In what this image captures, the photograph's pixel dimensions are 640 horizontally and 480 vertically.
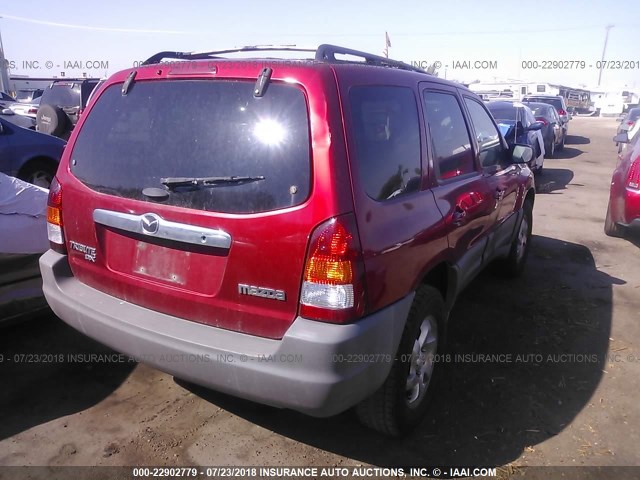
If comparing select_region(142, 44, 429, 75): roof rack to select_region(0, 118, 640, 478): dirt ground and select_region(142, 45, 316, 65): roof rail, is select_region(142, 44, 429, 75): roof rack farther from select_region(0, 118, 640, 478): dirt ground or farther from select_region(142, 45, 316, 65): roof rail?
select_region(0, 118, 640, 478): dirt ground

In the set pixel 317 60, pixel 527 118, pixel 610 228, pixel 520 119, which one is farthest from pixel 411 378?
pixel 527 118

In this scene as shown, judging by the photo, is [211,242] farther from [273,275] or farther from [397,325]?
[397,325]

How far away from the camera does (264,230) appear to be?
2.04 meters

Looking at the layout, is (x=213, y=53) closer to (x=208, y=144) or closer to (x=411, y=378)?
(x=208, y=144)

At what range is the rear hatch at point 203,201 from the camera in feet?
6.71

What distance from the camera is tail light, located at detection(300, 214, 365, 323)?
1.98 meters

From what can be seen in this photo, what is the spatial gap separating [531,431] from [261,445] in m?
1.48

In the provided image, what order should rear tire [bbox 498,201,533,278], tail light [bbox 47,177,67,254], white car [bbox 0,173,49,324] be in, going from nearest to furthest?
tail light [bbox 47,177,67,254] → white car [bbox 0,173,49,324] → rear tire [bbox 498,201,533,278]

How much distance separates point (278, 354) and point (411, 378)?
904 mm

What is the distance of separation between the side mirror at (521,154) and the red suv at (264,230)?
1702 millimetres

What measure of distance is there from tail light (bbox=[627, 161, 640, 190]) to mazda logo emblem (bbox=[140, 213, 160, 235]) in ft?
17.0

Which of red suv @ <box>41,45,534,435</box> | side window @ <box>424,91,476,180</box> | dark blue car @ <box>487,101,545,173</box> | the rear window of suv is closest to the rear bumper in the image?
red suv @ <box>41,45,534,435</box>

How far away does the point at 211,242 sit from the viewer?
2.13 metres

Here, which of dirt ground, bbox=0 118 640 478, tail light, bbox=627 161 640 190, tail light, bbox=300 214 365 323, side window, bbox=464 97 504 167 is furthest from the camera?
tail light, bbox=627 161 640 190
